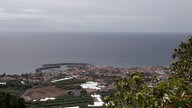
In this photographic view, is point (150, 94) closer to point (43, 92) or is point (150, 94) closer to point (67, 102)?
point (67, 102)

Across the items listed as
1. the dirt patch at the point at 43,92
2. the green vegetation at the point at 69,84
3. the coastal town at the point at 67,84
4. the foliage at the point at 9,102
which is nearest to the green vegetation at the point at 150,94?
the foliage at the point at 9,102

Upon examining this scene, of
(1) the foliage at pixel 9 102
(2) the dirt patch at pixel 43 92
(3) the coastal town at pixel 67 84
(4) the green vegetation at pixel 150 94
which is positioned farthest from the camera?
(2) the dirt patch at pixel 43 92

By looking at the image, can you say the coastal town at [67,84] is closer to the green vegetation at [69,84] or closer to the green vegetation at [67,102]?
the green vegetation at [69,84]

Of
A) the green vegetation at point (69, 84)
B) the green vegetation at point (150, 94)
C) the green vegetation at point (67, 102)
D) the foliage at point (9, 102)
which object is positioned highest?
the green vegetation at point (150, 94)

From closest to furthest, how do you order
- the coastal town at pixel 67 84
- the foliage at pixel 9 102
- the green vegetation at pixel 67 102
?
the foliage at pixel 9 102, the green vegetation at pixel 67 102, the coastal town at pixel 67 84

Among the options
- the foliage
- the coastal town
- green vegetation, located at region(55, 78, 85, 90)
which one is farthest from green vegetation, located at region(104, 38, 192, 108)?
green vegetation, located at region(55, 78, 85, 90)

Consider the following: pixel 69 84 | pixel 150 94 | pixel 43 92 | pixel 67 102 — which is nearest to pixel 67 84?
pixel 69 84

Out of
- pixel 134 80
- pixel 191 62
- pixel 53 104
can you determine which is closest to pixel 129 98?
pixel 134 80

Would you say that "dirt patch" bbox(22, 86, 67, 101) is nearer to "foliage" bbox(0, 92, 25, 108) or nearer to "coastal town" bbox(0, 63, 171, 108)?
"coastal town" bbox(0, 63, 171, 108)
